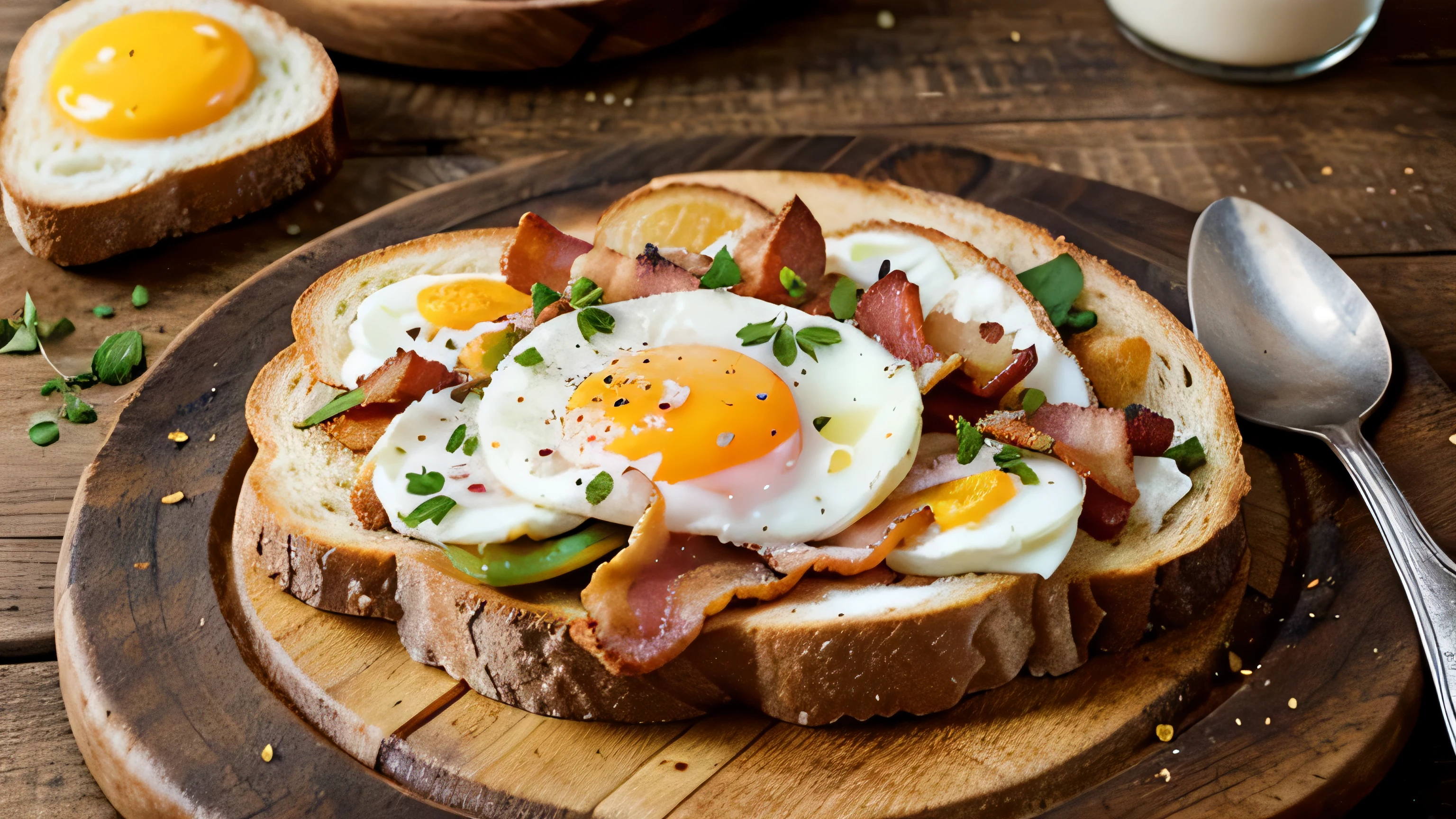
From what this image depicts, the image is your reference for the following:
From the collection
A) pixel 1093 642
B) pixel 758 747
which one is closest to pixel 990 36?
pixel 1093 642

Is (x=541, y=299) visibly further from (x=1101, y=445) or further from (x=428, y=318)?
(x=1101, y=445)

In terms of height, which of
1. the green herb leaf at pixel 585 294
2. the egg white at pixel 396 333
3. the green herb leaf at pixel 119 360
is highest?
the green herb leaf at pixel 585 294

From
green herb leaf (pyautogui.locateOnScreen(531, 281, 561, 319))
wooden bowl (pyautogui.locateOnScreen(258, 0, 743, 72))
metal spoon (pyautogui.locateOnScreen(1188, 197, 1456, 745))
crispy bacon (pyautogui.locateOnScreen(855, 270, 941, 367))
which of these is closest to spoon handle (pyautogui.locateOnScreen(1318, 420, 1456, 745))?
metal spoon (pyautogui.locateOnScreen(1188, 197, 1456, 745))

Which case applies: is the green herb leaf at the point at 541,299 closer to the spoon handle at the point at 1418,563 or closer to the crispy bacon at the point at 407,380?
the crispy bacon at the point at 407,380

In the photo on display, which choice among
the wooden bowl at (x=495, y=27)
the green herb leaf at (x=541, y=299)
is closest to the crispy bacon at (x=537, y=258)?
the green herb leaf at (x=541, y=299)

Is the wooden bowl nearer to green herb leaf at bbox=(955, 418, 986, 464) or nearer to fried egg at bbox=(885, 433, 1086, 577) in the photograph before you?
green herb leaf at bbox=(955, 418, 986, 464)

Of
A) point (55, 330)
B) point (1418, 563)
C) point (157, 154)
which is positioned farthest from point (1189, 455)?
point (157, 154)

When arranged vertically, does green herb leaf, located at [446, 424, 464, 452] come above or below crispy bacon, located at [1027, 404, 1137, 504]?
below
